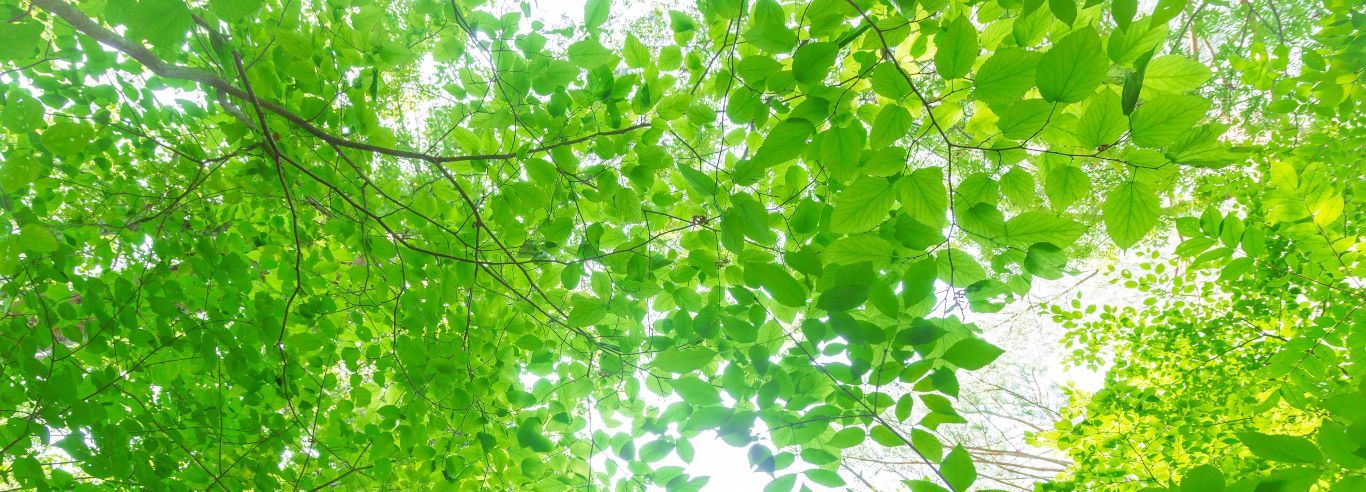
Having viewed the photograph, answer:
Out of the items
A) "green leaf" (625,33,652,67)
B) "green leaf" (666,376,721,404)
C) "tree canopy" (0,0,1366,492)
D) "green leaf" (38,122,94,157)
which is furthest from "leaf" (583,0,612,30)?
"green leaf" (38,122,94,157)

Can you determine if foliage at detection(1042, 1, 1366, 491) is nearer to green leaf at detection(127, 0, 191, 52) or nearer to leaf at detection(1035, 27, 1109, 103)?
leaf at detection(1035, 27, 1109, 103)

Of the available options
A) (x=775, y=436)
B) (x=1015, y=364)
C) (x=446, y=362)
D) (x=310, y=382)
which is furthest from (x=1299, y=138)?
(x=310, y=382)

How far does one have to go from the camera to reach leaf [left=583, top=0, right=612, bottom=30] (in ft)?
3.59

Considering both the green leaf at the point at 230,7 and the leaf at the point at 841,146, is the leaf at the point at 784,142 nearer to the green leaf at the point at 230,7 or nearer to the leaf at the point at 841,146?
the leaf at the point at 841,146

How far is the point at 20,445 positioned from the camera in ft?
3.98

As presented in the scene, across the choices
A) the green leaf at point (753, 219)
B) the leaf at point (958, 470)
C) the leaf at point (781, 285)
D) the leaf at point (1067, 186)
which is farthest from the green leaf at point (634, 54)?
the leaf at point (958, 470)

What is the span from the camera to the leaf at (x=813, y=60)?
0.74m

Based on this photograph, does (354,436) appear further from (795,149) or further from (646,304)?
(795,149)

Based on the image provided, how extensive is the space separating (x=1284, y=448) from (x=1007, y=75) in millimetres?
472

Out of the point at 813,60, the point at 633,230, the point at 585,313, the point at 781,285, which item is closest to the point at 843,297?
the point at 781,285

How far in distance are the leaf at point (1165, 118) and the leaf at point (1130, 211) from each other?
0.24 feet

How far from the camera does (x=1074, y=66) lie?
626 millimetres

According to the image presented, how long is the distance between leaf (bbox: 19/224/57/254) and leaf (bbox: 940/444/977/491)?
147 cm

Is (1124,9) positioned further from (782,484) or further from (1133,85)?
(782,484)
